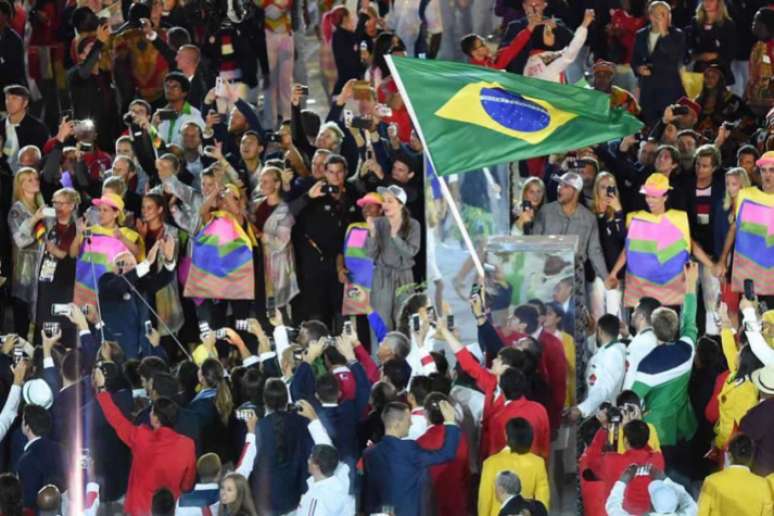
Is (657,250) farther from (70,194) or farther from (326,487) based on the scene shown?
(326,487)

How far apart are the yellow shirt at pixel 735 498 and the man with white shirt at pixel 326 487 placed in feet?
7.32

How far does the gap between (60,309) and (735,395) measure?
216 inches

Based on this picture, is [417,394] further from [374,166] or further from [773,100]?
[773,100]

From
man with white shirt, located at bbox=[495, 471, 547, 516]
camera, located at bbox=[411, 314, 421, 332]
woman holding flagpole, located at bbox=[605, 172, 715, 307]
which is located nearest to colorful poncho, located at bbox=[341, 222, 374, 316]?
woman holding flagpole, located at bbox=[605, 172, 715, 307]

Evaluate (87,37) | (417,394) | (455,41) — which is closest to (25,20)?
(87,37)

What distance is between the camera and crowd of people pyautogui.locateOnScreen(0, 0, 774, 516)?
17.4m

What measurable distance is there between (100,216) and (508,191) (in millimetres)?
3218

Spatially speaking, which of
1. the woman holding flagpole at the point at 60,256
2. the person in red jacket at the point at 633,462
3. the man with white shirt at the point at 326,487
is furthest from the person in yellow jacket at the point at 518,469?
the woman holding flagpole at the point at 60,256

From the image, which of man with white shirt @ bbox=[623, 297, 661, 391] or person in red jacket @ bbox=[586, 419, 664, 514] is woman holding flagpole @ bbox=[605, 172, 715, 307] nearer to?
man with white shirt @ bbox=[623, 297, 661, 391]

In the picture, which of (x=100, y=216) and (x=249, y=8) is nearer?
(x=100, y=216)

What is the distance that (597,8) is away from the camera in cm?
2605

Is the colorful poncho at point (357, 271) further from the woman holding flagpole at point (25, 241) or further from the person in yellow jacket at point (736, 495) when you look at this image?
the person in yellow jacket at point (736, 495)

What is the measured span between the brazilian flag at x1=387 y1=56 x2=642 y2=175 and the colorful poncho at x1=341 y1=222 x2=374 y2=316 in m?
2.55

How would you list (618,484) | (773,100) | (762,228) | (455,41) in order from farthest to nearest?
1. (455,41)
2. (773,100)
3. (762,228)
4. (618,484)
